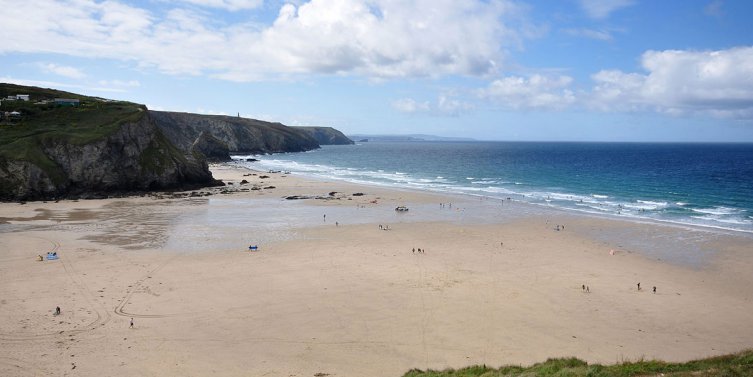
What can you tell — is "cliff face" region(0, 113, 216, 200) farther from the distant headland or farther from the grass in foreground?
the grass in foreground

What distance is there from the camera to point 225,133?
161 m

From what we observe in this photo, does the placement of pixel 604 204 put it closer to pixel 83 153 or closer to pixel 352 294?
pixel 352 294

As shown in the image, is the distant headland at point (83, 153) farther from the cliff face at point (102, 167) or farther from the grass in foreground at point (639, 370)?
the grass in foreground at point (639, 370)

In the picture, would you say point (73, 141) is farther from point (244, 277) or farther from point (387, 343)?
point (387, 343)

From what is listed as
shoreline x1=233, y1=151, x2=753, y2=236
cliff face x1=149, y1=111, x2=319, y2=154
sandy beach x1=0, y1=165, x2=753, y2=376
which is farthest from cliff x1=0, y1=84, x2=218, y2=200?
cliff face x1=149, y1=111, x2=319, y2=154

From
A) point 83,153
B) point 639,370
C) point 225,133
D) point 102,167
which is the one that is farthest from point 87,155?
point 225,133

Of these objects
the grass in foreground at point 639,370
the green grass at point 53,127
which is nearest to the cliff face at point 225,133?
the green grass at point 53,127

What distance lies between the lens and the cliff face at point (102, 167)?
52375 mm

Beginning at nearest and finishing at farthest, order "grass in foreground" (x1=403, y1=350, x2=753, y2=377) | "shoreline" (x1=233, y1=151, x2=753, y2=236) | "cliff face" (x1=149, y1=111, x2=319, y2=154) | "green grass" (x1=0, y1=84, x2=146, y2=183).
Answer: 1. "grass in foreground" (x1=403, y1=350, x2=753, y2=377)
2. "shoreline" (x1=233, y1=151, x2=753, y2=236)
3. "green grass" (x1=0, y1=84, x2=146, y2=183)
4. "cliff face" (x1=149, y1=111, x2=319, y2=154)

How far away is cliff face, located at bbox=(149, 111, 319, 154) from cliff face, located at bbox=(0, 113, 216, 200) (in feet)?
234

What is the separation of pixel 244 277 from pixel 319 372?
39.0 feet

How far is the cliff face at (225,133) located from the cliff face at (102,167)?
7123 centimetres

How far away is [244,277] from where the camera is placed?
88.2 feet

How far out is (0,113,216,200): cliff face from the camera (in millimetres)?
52375
